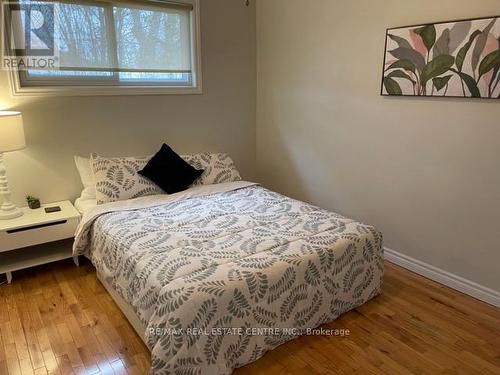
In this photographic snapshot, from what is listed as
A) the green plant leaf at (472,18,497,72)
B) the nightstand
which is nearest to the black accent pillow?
the nightstand

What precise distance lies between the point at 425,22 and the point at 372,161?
3.49 feet

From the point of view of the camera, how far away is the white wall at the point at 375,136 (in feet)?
8.04

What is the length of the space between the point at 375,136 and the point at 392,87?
401 millimetres

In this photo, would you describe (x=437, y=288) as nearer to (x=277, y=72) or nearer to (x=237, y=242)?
(x=237, y=242)

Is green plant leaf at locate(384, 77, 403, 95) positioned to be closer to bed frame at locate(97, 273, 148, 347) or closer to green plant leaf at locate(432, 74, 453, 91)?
green plant leaf at locate(432, 74, 453, 91)

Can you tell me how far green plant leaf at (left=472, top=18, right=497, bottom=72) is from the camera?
222 centimetres

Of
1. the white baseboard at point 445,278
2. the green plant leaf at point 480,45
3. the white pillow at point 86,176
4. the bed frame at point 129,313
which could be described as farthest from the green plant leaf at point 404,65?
the white pillow at point 86,176

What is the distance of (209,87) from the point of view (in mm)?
3805

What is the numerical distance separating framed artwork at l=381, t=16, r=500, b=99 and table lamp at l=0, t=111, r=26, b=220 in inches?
106

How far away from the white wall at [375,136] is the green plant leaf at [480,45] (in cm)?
9

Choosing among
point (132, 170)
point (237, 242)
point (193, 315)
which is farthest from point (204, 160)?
point (193, 315)

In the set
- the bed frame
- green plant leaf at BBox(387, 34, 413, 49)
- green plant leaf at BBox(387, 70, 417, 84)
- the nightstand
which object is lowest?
the bed frame

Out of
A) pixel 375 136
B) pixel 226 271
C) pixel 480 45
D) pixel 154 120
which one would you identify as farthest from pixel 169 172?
pixel 480 45

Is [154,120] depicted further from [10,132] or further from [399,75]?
[399,75]
